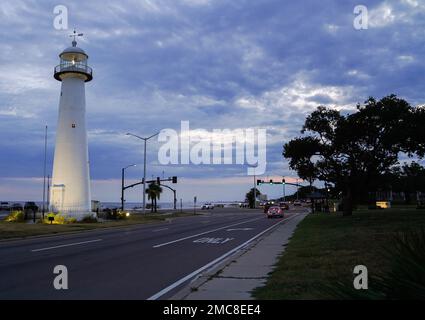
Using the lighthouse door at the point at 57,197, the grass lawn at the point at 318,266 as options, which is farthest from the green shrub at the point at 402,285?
the lighthouse door at the point at 57,197

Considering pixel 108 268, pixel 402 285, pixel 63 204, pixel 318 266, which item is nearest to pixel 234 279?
pixel 318 266

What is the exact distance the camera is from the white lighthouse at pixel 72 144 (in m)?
38.1

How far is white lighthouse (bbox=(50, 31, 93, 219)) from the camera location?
3809 cm

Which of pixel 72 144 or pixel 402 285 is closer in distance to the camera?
pixel 402 285

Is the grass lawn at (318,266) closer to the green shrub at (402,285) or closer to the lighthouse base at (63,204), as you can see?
the green shrub at (402,285)

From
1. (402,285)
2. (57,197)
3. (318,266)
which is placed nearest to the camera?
(402,285)

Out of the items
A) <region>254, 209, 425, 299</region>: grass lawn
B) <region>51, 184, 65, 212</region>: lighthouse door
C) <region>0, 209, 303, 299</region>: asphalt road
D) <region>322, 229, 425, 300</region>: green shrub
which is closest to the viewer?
<region>322, 229, 425, 300</region>: green shrub

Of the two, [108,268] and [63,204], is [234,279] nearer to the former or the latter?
[108,268]

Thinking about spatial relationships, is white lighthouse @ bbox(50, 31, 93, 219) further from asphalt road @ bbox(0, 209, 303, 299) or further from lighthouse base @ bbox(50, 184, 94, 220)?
asphalt road @ bbox(0, 209, 303, 299)

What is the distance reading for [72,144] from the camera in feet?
126

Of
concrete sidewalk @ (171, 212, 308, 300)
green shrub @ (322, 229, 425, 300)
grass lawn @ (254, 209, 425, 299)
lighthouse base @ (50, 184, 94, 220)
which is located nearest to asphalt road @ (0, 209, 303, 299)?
concrete sidewalk @ (171, 212, 308, 300)

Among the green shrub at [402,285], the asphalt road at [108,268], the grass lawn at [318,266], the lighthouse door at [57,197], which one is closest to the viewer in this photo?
the green shrub at [402,285]

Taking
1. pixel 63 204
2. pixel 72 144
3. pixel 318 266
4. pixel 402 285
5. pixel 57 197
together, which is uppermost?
pixel 72 144
